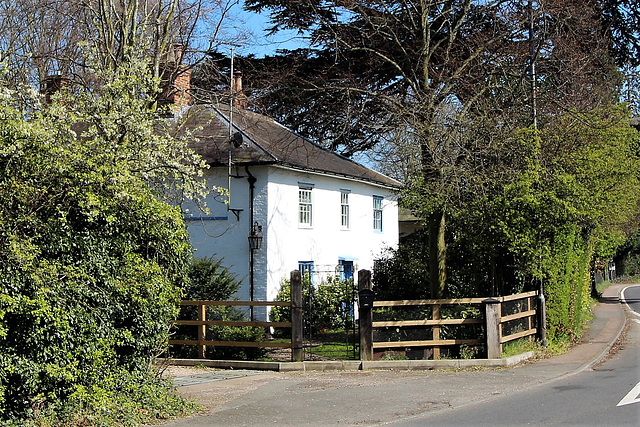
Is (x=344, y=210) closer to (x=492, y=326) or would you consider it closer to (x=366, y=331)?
(x=366, y=331)

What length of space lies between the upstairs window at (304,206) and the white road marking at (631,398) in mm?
13938

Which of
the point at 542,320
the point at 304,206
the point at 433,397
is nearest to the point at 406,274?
the point at 304,206

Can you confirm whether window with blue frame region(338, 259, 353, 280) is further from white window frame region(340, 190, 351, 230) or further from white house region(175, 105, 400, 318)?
white window frame region(340, 190, 351, 230)

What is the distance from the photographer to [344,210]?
88.3 feet

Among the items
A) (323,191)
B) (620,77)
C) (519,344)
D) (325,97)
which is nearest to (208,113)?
(323,191)

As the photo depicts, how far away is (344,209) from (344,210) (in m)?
0.04

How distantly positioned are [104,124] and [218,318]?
7683mm

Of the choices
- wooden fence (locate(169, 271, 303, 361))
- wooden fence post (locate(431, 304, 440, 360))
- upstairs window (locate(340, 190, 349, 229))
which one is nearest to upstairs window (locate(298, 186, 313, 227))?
upstairs window (locate(340, 190, 349, 229))

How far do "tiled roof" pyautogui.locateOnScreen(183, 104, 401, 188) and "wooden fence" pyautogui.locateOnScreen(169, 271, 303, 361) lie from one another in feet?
20.6

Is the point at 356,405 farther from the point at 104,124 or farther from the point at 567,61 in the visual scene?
the point at 567,61

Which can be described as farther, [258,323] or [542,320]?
[542,320]

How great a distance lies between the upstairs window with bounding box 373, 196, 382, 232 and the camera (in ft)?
96.3

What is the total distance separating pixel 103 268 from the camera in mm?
9039

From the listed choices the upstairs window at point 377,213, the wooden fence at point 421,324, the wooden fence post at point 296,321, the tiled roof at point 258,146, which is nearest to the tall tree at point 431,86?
the tiled roof at point 258,146
